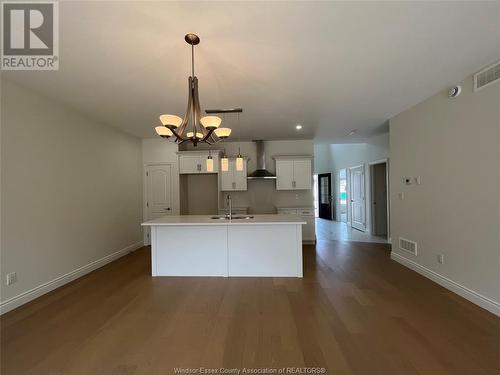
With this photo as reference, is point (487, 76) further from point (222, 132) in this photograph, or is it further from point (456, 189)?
point (222, 132)

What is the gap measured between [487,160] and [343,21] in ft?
7.37

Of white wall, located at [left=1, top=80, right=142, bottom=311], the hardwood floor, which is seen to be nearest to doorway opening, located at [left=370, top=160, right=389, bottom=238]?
the hardwood floor

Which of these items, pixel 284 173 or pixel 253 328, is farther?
pixel 284 173

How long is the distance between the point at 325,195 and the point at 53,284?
30.5 feet

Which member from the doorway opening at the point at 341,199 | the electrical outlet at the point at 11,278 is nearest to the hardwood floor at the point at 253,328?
the electrical outlet at the point at 11,278

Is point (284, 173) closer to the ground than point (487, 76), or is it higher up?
closer to the ground

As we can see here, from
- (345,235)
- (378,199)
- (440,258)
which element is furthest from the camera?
(345,235)

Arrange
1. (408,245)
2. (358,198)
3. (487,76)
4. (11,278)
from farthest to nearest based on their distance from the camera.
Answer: (358,198) < (408,245) < (11,278) < (487,76)

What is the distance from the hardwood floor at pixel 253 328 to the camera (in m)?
1.75

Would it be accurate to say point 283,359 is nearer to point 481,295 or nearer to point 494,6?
point 481,295

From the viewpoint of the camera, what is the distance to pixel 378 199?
6.16 metres

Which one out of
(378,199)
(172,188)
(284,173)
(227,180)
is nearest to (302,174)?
(284,173)

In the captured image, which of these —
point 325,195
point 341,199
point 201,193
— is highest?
point 201,193

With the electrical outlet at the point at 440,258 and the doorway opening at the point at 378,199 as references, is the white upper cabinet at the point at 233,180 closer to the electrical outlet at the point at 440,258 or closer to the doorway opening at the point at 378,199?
the doorway opening at the point at 378,199
